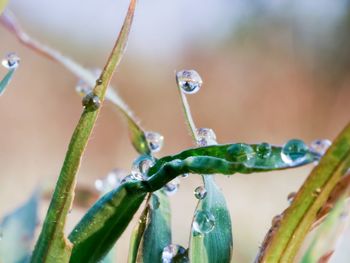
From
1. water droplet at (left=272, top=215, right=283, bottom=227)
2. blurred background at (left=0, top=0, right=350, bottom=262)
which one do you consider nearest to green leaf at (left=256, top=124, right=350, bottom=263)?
water droplet at (left=272, top=215, right=283, bottom=227)

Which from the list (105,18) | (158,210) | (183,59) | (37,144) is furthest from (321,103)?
(158,210)

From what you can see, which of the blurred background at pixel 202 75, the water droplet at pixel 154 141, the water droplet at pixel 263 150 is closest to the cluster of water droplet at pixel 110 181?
the water droplet at pixel 154 141

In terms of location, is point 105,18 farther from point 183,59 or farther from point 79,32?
point 183,59

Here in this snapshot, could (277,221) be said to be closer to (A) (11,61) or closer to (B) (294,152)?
(B) (294,152)

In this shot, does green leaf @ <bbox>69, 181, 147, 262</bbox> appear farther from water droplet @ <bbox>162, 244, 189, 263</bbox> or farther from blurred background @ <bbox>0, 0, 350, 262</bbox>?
blurred background @ <bbox>0, 0, 350, 262</bbox>

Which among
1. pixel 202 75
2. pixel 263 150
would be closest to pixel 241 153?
pixel 263 150
